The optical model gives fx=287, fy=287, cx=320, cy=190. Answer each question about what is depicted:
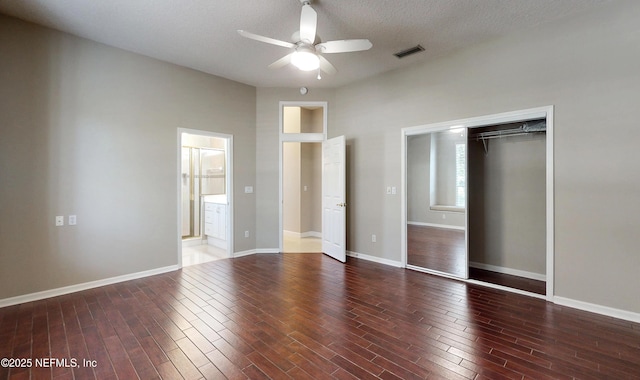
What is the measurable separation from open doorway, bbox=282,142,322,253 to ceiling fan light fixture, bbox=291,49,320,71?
4025 millimetres

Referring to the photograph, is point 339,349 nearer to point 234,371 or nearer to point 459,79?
point 234,371

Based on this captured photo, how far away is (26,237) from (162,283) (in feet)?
5.02

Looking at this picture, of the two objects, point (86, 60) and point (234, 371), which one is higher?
point (86, 60)

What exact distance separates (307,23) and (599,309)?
4126 mm

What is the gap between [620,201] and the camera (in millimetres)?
2883

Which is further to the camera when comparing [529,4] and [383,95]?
[383,95]

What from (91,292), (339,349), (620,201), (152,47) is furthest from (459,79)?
(91,292)

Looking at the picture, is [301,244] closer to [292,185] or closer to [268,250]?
[268,250]

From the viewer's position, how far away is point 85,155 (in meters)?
3.62

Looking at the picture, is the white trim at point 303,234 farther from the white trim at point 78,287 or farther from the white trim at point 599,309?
the white trim at point 599,309

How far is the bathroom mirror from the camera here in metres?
4.13

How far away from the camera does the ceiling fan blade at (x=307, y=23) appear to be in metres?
2.57

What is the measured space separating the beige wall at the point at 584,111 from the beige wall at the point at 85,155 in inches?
168

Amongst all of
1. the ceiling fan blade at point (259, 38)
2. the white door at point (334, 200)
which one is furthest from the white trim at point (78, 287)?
the ceiling fan blade at point (259, 38)
